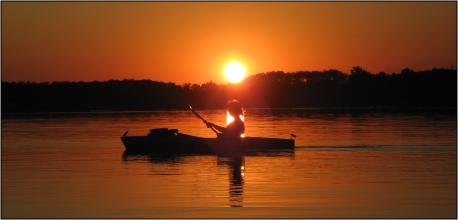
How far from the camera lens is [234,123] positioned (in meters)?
25.4

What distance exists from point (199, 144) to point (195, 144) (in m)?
0.14

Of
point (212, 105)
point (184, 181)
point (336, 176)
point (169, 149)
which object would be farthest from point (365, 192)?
point (212, 105)

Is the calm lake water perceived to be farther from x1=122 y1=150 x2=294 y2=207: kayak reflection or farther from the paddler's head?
the paddler's head

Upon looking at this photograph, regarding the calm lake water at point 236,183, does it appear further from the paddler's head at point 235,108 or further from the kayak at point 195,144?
the paddler's head at point 235,108

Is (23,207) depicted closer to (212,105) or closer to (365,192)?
(365,192)

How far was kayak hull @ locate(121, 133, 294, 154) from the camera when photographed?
85.6 feet

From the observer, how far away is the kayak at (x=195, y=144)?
26.1 m

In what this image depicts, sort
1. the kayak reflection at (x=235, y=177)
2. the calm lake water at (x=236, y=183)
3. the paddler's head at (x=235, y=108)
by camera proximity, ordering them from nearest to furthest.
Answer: the calm lake water at (x=236, y=183), the kayak reflection at (x=235, y=177), the paddler's head at (x=235, y=108)

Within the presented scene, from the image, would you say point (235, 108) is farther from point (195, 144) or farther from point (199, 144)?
point (195, 144)

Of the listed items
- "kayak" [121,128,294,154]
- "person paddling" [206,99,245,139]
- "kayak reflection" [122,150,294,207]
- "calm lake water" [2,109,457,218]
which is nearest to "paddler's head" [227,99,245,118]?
"person paddling" [206,99,245,139]

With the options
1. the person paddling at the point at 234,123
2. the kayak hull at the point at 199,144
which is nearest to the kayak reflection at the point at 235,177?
the person paddling at the point at 234,123


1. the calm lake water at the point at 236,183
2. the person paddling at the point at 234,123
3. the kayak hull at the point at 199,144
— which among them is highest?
the person paddling at the point at 234,123

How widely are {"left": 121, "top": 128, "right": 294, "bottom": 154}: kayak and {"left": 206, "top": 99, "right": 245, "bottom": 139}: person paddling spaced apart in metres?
0.24

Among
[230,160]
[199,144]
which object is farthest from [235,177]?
[199,144]
